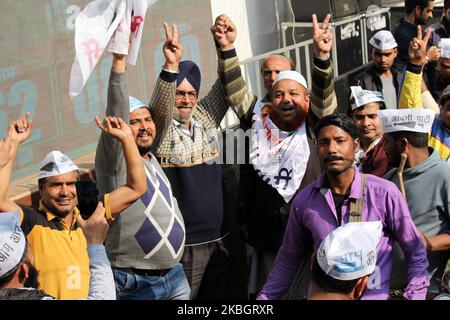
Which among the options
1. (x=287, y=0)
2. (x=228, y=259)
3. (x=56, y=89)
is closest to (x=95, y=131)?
(x=56, y=89)

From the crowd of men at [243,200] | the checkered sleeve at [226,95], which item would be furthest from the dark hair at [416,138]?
the checkered sleeve at [226,95]

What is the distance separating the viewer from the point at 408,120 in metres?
5.08

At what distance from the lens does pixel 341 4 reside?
1103 cm

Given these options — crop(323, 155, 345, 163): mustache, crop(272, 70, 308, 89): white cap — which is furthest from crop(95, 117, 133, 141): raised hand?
crop(272, 70, 308, 89): white cap

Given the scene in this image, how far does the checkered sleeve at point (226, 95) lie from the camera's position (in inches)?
235

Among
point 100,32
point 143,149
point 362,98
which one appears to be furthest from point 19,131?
point 362,98

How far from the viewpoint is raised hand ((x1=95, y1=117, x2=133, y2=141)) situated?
4633 mm

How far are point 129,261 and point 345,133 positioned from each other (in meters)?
1.46

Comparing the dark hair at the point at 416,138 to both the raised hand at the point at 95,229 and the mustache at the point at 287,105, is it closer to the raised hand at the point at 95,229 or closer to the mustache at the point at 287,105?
the mustache at the point at 287,105

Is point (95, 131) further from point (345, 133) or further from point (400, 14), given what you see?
point (400, 14)

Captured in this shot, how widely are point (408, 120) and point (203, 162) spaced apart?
140 centimetres

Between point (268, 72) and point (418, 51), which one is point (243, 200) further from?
point (418, 51)

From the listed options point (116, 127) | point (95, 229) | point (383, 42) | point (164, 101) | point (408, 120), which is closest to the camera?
point (95, 229)

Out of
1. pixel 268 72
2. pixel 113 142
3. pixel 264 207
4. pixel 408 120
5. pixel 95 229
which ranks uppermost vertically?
pixel 268 72
